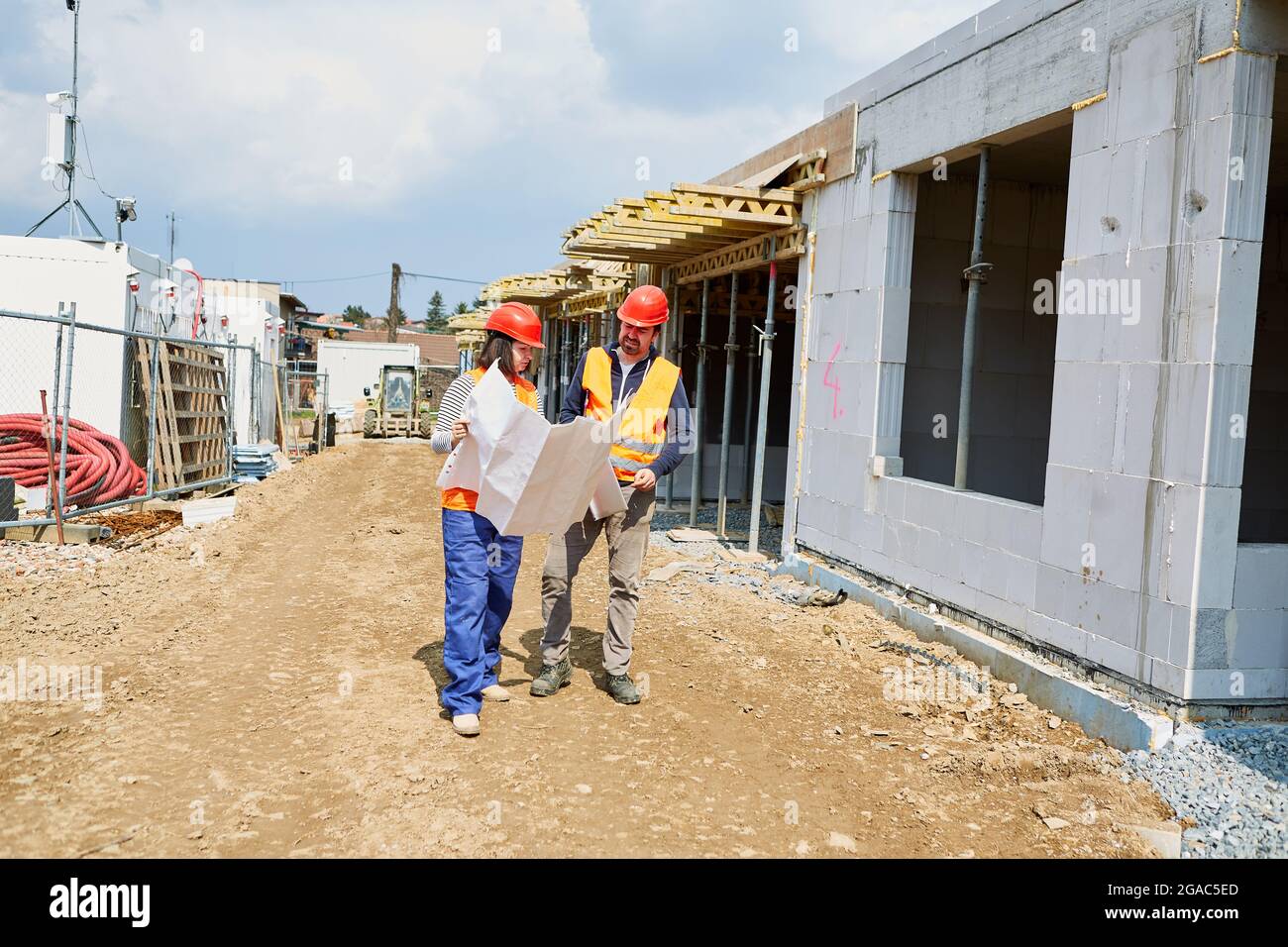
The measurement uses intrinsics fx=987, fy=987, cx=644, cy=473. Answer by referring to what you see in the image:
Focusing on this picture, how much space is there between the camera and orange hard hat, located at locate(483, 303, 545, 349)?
4820mm

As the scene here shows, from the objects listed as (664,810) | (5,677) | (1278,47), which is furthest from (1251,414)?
(5,677)

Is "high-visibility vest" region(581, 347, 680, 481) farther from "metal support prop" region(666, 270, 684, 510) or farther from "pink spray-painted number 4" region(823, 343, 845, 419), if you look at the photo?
"metal support prop" region(666, 270, 684, 510)

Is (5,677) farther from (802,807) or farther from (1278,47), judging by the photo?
(1278,47)

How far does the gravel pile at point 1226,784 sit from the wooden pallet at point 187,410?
11474 millimetres

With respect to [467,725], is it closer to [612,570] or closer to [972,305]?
[612,570]

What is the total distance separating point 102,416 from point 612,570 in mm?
10316

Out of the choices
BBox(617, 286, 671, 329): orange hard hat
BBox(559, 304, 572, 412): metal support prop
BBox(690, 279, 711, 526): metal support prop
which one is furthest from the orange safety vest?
BBox(559, 304, 572, 412): metal support prop

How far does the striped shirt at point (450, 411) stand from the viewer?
4688 millimetres

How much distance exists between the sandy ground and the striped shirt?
1369 mm

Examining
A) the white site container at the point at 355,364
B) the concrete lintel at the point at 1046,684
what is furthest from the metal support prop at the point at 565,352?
the white site container at the point at 355,364

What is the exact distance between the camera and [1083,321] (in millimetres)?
5520

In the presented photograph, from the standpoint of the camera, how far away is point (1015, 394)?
9328 millimetres

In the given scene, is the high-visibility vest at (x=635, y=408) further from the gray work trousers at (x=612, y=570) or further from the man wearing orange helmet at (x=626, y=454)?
the gray work trousers at (x=612, y=570)
